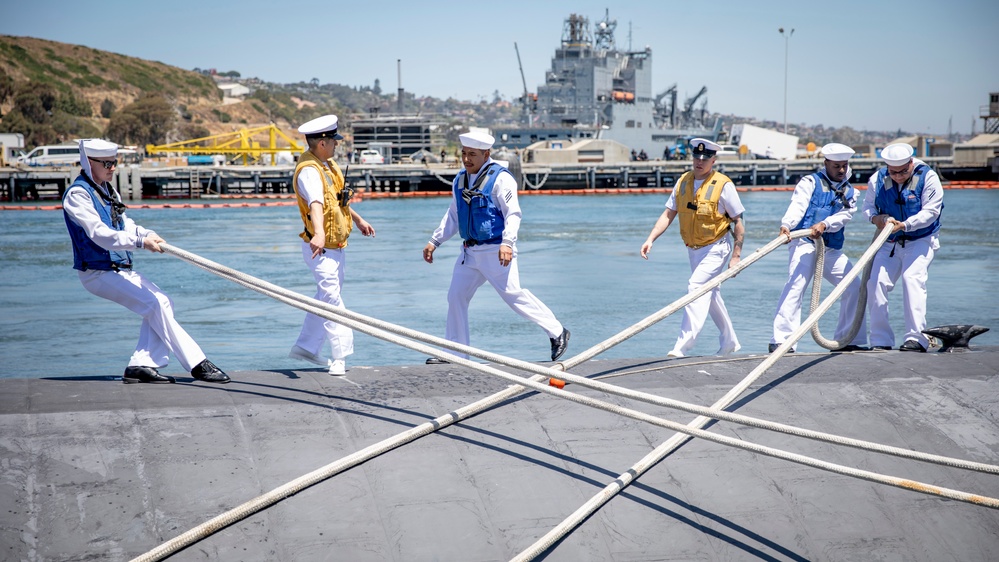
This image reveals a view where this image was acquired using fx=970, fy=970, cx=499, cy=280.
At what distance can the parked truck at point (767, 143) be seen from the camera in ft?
278

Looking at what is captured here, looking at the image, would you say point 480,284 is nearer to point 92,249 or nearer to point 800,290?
point 92,249

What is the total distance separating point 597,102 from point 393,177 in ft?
124

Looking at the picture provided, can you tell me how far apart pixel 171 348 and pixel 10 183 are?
49.8 metres

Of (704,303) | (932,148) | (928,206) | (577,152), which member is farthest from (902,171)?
(932,148)

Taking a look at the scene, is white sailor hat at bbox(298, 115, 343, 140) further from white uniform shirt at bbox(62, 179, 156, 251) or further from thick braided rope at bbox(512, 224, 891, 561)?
thick braided rope at bbox(512, 224, 891, 561)

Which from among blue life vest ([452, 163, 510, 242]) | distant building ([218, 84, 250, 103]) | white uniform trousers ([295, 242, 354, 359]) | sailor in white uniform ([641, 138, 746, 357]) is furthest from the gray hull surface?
distant building ([218, 84, 250, 103])

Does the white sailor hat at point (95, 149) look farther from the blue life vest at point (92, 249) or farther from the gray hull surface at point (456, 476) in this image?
the gray hull surface at point (456, 476)

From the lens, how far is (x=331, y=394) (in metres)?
5.11

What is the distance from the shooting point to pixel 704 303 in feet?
25.2

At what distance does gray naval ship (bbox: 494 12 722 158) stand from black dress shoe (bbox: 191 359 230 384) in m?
80.6

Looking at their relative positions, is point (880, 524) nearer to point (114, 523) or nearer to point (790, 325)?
point (114, 523)

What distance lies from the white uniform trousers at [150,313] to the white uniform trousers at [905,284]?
500 centimetres

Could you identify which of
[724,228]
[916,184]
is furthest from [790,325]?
[916,184]

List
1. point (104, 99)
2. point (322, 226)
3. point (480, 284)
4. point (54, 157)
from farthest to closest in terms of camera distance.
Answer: point (104, 99)
point (54, 157)
point (480, 284)
point (322, 226)
